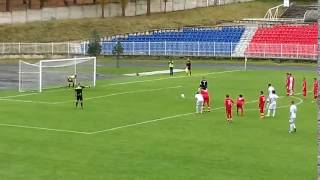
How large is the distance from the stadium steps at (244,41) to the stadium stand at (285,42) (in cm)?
50

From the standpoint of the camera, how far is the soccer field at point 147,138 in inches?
1012

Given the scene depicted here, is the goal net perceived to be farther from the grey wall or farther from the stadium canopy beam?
the stadium canopy beam

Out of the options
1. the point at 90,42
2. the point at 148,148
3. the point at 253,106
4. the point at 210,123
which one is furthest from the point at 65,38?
the point at 148,148

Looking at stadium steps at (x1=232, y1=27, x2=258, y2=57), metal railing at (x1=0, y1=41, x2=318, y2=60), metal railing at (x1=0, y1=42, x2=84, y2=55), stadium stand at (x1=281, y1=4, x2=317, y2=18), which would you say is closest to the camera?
metal railing at (x1=0, y1=41, x2=318, y2=60)

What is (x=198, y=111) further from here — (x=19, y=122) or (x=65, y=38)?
(x=65, y=38)

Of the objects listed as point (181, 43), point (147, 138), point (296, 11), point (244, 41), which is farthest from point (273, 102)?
point (296, 11)

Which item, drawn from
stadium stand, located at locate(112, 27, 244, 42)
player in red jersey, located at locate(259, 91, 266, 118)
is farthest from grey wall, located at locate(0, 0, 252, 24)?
player in red jersey, located at locate(259, 91, 266, 118)

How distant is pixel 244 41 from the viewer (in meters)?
86.9

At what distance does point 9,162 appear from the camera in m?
27.2

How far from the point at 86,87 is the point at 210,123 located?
20.2 meters

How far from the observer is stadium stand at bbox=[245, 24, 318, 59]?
3076 inches

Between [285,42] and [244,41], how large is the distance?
5.06 metres

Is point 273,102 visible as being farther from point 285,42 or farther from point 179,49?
point 285,42

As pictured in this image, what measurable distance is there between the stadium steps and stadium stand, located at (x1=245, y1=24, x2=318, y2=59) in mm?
504
